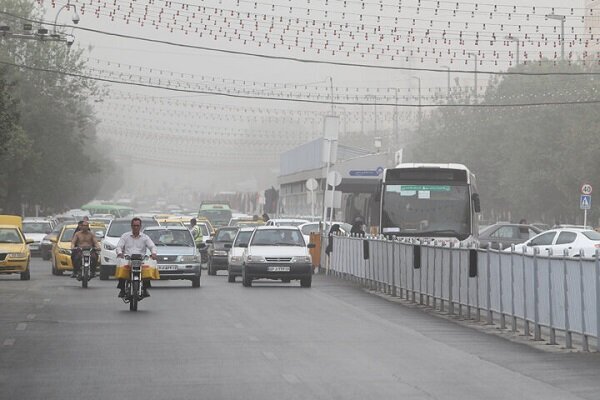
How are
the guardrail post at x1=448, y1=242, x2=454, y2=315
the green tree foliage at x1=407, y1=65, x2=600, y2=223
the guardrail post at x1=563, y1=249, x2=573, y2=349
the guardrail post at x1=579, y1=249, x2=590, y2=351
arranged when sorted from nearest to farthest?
the guardrail post at x1=579, y1=249, x2=590, y2=351 → the guardrail post at x1=563, y1=249, x2=573, y2=349 → the guardrail post at x1=448, y1=242, x2=454, y2=315 → the green tree foliage at x1=407, y1=65, x2=600, y2=223

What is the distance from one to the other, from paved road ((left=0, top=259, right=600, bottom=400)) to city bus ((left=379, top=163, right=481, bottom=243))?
Result: 26.5 feet

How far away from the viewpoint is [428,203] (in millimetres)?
40000

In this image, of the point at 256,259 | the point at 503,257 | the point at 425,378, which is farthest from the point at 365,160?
the point at 425,378

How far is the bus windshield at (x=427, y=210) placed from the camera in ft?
130

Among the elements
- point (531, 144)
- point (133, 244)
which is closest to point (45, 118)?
point (531, 144)

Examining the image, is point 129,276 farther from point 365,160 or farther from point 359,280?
point 365,160

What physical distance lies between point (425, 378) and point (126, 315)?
476 inches

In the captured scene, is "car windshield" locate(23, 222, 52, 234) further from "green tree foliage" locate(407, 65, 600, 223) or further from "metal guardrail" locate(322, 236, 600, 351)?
"metal guardrail" locate(322, 236, 600, 351)

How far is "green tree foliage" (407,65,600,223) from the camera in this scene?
269 feet

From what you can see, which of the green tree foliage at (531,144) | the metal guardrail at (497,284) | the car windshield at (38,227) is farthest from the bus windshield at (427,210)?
the green tree foliage at (531,144)

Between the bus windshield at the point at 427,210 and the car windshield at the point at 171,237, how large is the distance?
5.00 metres

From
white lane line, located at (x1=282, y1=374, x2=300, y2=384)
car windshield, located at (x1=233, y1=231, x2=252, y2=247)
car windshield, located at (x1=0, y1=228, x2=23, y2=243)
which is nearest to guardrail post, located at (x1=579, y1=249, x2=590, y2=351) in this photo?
white lane line, located at (x1=282, y1=374, x2=300, y2=384)

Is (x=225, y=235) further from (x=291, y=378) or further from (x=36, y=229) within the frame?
(x=291, y=378)

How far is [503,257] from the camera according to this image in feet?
82.1
